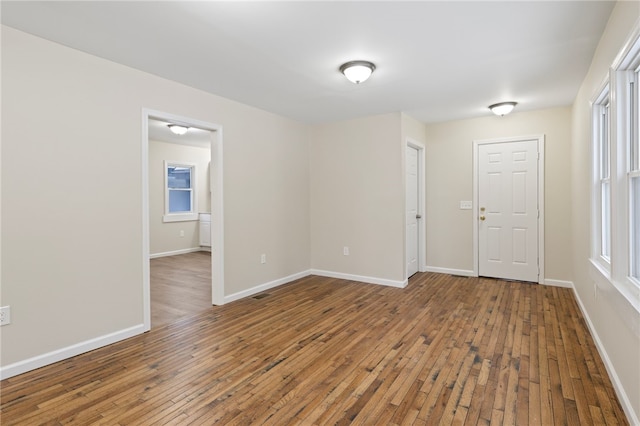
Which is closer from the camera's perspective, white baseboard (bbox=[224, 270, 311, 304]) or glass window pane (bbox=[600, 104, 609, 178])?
glass window pane (bbox=[600, 104, 609, 178])

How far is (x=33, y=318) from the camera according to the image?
98.9 inches

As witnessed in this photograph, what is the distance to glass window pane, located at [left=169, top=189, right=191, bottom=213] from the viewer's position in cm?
779

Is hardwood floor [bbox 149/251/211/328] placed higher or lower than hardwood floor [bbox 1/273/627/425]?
higher

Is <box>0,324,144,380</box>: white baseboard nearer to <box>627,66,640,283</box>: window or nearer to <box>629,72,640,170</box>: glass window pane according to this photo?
<box>627,66,640,283</box>: window

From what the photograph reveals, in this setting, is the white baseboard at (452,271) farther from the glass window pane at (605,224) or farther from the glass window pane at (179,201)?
the glass window pane at (179,201)

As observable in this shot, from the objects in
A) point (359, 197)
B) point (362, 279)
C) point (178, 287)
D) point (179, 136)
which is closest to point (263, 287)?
point (178, 287)

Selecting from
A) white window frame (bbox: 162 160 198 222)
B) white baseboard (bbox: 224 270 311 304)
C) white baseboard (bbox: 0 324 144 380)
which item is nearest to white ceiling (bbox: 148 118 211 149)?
white window frame (bbox: 162 160 198 222)

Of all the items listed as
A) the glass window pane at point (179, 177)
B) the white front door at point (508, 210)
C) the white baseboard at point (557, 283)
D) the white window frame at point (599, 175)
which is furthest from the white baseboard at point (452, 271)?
the glass window pane at point (179, 177)

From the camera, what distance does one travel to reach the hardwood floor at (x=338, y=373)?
197 centimetres

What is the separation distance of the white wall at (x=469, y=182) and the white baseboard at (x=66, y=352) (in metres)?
4.48

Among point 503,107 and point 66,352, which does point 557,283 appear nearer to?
point 503,107

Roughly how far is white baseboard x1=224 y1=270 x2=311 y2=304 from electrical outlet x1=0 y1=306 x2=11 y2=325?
2.00 metres

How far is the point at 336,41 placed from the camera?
261 centimetres

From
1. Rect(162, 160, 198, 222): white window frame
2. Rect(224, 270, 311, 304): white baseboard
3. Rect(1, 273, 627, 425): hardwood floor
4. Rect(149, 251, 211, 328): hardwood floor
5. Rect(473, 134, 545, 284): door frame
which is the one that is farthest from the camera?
Rect(162, 160, 198, 222): white window frame
